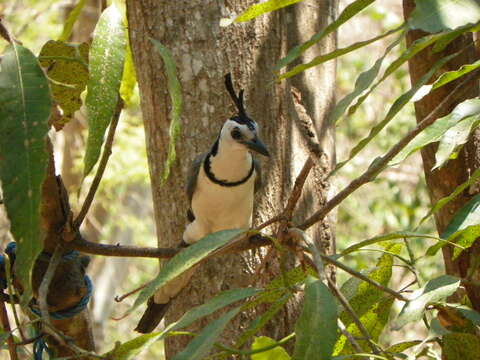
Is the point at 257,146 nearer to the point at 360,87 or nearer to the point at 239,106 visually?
the point at 239,106

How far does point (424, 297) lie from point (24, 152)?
24.0 inches

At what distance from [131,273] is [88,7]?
167 inches

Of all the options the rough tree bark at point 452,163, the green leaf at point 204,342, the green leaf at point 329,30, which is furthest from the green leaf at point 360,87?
the rough tree bark at point 452,163

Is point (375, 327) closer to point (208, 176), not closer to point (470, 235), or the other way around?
point (470, 235)

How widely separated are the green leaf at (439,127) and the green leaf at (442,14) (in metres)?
0.19

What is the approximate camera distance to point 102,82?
1.04 metres

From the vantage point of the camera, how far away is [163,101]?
2.04m

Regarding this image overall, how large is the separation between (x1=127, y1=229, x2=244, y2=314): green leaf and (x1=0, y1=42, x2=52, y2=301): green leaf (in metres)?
0.15

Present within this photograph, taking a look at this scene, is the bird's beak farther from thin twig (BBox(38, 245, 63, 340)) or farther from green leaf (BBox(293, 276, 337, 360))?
green leaf (BBox(293, 276, 337, 360))

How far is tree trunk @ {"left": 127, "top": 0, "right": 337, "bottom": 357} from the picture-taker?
1.97 m

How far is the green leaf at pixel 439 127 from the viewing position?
108 cm

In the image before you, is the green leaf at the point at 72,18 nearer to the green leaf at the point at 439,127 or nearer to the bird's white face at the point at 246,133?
the bird's white face at the point at 246,133

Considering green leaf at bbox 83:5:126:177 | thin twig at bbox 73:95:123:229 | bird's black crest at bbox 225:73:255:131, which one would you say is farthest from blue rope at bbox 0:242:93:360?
bird's black crest at bbox 225:73:255:131

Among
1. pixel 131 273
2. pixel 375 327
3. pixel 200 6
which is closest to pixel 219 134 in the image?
pixel 200 6
